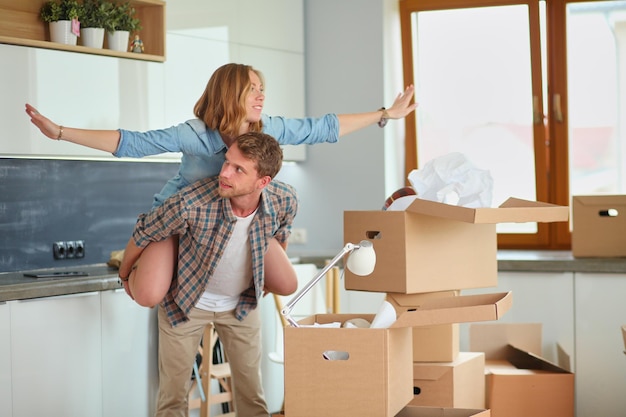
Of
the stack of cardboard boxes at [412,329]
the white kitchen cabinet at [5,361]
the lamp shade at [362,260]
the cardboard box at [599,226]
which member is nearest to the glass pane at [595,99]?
the cardboard box at [599,226]

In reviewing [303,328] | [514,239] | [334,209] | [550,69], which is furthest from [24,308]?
[550,69]

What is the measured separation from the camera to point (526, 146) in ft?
17.4

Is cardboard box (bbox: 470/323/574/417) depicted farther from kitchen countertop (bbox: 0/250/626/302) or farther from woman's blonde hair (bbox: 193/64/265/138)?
woman's blonde hair (bbox: 193/64/265/138)

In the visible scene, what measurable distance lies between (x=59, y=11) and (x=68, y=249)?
3.61ft

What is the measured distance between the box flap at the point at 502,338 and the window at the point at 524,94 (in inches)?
46.0

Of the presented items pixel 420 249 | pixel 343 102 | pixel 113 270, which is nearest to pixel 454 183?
pixel 420 249

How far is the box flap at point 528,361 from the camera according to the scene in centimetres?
379

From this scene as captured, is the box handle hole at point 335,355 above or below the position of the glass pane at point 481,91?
below

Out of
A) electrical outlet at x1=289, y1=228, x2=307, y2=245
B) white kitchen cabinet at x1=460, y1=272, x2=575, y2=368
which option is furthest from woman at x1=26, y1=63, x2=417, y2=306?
electrical outlet at x1=289, y1=228, x2=307, y2=245

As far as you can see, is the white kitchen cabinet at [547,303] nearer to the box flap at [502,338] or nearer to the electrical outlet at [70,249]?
the box flap at [502,338]

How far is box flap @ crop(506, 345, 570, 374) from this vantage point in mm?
3787

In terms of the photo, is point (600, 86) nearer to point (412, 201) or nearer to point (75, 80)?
point (412, 201)

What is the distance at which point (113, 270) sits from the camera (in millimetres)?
4203

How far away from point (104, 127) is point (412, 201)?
5.48 ft
